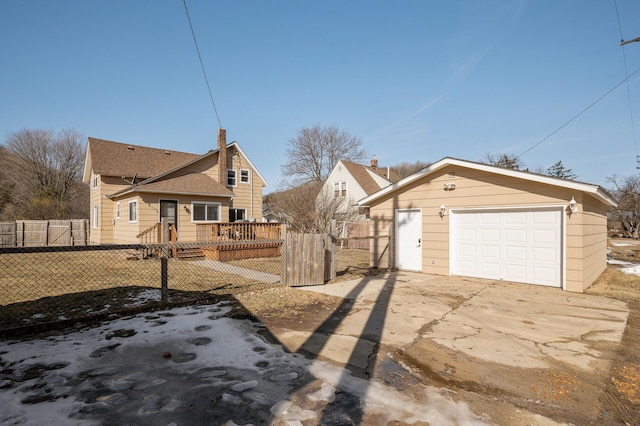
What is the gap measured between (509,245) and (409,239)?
9.62 feet

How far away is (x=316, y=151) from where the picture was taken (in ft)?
125

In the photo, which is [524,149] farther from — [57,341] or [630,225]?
[57,341]

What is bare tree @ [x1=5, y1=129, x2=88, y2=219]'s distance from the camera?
94.4 ft

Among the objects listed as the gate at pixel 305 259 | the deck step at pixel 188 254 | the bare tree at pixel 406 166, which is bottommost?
the deck step at pixel 188 254

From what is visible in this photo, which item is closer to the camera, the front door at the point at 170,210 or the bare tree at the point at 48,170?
the front door at the point at 170,210

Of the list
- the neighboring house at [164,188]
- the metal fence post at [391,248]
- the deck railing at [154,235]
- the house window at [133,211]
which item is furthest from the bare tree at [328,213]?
the house window at [133,211]

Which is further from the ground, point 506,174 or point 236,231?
point 506,174

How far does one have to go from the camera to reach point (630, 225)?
96.0 feet

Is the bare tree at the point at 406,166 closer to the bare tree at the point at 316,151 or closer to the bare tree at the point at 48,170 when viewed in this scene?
the bare tree at the point at 316,151

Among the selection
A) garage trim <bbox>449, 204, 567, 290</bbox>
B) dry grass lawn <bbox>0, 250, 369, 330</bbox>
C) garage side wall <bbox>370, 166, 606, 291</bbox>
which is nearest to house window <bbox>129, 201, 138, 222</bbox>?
dry grass lawn <bbox>0, 250, 369, 330</bbox>

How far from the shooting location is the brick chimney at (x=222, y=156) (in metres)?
19.5

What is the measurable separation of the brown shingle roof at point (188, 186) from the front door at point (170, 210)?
0.78 m

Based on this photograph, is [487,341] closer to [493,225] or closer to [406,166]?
[493,225]

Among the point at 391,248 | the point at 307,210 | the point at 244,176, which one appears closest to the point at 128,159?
the point at 244,176
